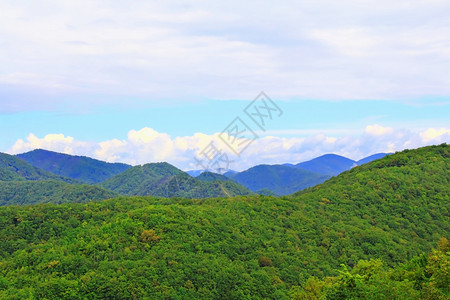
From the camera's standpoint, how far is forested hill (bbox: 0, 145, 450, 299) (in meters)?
41.0

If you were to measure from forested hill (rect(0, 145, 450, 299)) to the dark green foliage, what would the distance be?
101185mm

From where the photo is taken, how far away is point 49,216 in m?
63.3

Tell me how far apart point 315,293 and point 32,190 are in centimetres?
19194

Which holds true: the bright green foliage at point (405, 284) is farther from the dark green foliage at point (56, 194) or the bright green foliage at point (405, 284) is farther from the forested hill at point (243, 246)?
the dark green foliage at point (56, 194)

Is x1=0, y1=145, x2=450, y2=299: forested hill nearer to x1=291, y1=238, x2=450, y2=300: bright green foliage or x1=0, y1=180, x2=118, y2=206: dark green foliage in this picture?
x1=291, y1=238, x2=450, y2=300: bright green foliage

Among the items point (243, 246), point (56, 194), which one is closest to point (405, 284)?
point (243, 246)

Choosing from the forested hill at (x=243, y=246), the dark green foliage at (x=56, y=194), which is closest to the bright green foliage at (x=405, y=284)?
the forested hill at (x=243, y=246)

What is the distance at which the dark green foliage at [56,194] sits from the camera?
171 meters

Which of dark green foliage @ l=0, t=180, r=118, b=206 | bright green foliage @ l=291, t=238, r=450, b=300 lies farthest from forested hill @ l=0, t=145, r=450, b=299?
dark green foliage @ l=0, t=180, r=118, b=206

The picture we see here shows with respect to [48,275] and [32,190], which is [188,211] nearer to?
[48,275]

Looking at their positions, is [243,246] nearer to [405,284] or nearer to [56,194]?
[405,284]

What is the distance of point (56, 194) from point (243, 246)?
149754mm

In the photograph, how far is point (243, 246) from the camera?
2324 inches

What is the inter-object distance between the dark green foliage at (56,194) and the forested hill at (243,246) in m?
101
